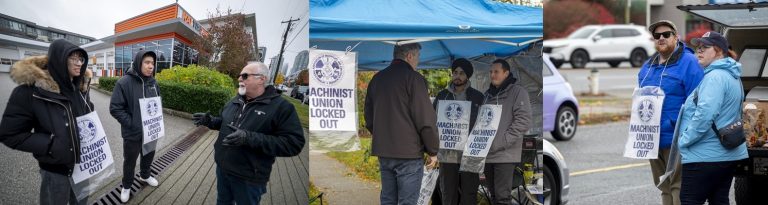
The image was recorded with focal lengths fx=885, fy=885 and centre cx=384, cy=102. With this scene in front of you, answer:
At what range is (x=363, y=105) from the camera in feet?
16.1

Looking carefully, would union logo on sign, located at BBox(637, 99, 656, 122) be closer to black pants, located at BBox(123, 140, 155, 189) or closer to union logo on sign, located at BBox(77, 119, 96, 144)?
black pants, located at BBox(123, 140, 155, 189)

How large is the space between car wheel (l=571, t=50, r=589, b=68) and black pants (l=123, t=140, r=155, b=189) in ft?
85.9

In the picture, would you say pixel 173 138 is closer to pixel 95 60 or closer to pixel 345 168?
pixel 95 60

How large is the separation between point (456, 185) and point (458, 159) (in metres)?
0.18

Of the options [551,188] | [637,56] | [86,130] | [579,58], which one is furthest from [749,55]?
[637,56]

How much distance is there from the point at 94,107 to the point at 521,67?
8.00 feet

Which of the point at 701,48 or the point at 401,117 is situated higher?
the point at 701,48

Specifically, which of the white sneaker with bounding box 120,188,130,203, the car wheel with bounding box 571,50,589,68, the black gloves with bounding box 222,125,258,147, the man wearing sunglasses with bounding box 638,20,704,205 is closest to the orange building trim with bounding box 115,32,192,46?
the black gloves with bounding box 222,125,258,147

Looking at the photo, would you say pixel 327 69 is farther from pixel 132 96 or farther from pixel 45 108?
pixel 45 108

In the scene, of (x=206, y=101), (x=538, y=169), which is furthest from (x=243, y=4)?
(x=538, y=169)

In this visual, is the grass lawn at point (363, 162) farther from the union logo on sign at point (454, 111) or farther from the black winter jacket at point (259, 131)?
the union logo on sign at point (454, 111)

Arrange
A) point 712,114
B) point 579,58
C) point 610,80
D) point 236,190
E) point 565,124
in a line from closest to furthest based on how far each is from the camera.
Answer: point 236,190 < point 712,114 < point 565,124 < point 610,80 < point 579,58

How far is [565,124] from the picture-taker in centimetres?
1403

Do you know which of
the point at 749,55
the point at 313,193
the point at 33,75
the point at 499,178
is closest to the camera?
the point at 33,75
